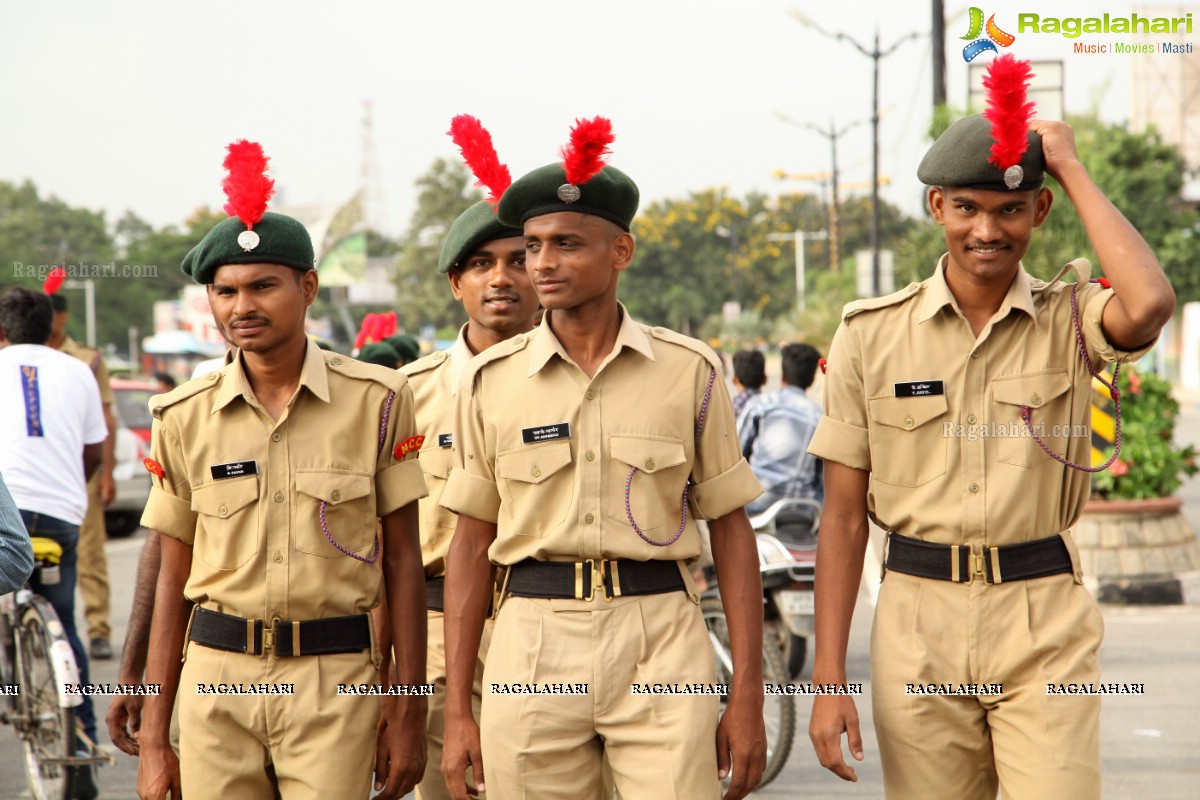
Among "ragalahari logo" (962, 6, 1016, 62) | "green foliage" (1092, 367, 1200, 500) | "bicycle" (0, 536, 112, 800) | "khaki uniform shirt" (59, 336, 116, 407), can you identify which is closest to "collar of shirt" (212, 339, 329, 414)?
"bicycle" (0, 536, 112, 800)

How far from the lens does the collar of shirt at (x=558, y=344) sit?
3434 mm

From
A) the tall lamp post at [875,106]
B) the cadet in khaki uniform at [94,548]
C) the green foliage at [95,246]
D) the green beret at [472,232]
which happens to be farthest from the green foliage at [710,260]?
the green beret at [472,232]

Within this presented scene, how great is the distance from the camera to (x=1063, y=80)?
13.7m

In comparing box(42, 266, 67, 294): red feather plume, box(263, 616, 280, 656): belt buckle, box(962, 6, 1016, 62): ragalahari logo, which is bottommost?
box(263, 616, 280, 656): belt buckle

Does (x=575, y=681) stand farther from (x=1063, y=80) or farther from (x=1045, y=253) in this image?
(x=1045, y=253)

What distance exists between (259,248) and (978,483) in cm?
183

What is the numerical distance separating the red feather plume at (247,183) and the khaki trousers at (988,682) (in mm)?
1815

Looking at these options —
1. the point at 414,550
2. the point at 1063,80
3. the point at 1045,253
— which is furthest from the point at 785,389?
the point at 1045,253

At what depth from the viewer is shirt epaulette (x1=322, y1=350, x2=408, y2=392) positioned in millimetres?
3654

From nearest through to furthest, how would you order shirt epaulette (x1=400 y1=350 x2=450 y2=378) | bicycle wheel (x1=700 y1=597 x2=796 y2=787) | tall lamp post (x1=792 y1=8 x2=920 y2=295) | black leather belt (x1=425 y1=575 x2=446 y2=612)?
1. black leather belt (x1=425 y1=575 x2=446 y2=612)
2. shirt epaulette (x1=400 y1=350 x2=450 y2=378)
3. bicycle wheel (x1=700 y1=597 x2=796 y2=787)
4. tall lamp post (x1=792 y1=8 x2=920 y2=295)

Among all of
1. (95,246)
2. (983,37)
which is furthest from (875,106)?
(95,246)

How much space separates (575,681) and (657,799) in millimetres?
315

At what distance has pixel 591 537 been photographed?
130 inches

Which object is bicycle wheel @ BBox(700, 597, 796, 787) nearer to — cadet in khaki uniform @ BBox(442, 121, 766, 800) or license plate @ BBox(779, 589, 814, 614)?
license plate @ BBox(779, 589, 814, 614)
